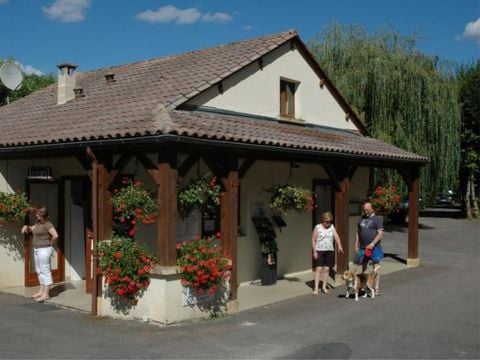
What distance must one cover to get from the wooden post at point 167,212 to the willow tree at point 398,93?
14.7 m

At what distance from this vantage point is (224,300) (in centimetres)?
868

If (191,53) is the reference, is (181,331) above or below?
below

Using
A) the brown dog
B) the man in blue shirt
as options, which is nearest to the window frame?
the man in blue shirt

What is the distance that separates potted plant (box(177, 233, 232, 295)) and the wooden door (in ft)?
13.8

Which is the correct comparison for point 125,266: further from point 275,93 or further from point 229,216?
point 275,93

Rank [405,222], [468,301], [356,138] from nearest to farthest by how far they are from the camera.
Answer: [468,301], [356,138], [405,222]

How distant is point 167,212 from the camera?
7.89 meters

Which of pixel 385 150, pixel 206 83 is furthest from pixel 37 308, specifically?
pixel 385 150

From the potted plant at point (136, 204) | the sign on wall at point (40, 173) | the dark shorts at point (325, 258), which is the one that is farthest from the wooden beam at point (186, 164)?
the sign on wall at point (40, 173)

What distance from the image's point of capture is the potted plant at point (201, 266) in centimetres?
789

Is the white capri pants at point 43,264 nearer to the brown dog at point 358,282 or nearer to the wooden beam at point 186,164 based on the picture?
the wooden beam at point 186,164

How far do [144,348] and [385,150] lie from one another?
8.91m

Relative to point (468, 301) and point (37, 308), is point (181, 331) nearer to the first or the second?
point (37, 308)

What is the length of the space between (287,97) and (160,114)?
4825mm
